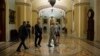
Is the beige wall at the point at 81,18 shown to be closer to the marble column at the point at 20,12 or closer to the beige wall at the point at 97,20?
the beige wall at the point at 97,20

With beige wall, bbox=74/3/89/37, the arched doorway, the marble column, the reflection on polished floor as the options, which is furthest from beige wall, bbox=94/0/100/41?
the marble column

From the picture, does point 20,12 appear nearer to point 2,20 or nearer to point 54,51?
point 2,20

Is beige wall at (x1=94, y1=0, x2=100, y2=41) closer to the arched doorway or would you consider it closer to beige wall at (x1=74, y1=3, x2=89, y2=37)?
beige wall at (x1=74, y1=3, x2=89, y2=37)

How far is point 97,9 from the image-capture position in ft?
53.5

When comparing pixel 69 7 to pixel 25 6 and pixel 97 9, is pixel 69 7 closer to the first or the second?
pixel 25 6

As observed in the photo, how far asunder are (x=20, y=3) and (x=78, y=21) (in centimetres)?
594

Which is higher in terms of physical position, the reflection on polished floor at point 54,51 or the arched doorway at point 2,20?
the arched doorway at point 2,20

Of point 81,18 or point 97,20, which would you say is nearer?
point 97,20

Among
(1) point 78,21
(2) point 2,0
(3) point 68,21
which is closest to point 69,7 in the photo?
(3) point 68,21

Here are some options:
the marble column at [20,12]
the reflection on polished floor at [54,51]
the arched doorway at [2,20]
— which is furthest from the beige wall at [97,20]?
the marble column at [20,12]

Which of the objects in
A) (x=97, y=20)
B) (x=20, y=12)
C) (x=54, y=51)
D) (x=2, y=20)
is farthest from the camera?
(x=20, y=12)

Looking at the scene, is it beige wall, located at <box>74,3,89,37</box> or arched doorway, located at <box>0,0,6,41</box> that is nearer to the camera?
arched doorway, located at <box>0,0,6,41</box>

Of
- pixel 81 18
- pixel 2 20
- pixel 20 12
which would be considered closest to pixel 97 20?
pixel 81 18

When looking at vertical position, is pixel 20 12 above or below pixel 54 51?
→ above
